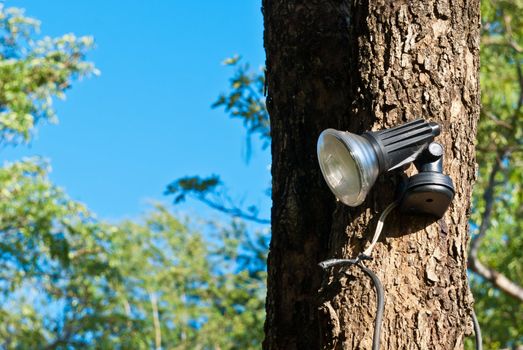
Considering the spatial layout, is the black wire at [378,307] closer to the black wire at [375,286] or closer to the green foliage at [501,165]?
the black wire at [375,286]

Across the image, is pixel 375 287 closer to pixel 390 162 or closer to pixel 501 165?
pixel 390 162

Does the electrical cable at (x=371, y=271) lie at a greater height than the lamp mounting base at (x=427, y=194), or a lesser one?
lesser

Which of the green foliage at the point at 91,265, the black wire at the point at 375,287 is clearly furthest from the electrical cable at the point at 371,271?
the green foliage at the point at 91,265

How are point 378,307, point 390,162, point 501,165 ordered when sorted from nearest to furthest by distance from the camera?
point 378,307 < point 390,162 < point 501,165

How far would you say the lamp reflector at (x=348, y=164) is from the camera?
6.68 ft

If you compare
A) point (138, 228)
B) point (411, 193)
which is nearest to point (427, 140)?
point (411, 193)

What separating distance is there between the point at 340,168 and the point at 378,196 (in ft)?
0.41

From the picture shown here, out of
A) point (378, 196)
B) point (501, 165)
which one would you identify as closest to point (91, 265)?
point (501, 165)

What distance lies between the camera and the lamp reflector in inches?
80.2

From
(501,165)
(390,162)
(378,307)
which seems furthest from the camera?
(501,165)

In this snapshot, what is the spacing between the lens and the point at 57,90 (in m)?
9.27

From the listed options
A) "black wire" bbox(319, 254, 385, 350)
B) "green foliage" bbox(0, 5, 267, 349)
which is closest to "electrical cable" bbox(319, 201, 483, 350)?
"black wire" bbox(319, 254, 385, 350)

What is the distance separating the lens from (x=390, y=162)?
2109mm

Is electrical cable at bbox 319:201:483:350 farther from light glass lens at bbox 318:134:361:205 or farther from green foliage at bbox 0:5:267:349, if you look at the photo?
green foliage at bbox 0:5:267:349
